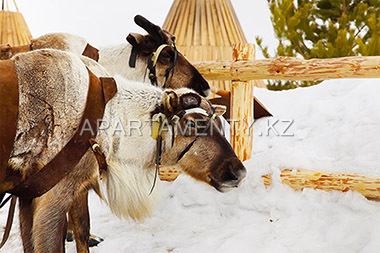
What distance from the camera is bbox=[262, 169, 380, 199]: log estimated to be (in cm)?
307

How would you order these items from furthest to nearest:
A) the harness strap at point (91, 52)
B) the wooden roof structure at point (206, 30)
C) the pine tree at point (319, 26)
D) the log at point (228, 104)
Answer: the pine tree at point (319, 26) → the wooden roof structure at point (206, 30) → the log at point (228, 104) → the harness strap at point (91, 52)

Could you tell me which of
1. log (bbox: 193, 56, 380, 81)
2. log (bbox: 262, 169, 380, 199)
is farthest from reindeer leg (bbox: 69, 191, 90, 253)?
log (bbox: 193, 56, 380, 81)

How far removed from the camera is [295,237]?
2945 millimetres

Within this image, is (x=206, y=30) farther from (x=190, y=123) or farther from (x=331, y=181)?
(x=190, y=123)

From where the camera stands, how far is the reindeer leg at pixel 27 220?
210 cm

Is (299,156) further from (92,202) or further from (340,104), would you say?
→ (92,202)

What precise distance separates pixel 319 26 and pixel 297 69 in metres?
8.98

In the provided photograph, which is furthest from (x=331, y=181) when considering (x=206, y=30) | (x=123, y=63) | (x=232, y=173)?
(x=206, y=30)

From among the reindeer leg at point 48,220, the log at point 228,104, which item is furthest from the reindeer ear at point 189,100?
the log at point 228,104

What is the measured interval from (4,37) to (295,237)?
647 centimetres

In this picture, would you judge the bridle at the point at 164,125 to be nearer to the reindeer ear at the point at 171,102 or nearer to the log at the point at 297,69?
the reindeer ear at the point at 171,102

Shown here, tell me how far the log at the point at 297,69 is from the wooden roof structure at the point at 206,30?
2.76 metres

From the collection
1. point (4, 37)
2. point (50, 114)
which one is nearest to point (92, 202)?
point (50, 114)

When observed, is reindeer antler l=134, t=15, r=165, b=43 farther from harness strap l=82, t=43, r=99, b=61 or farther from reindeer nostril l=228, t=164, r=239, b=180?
reindeer nostril l=228, t=164, r=239, b=180
